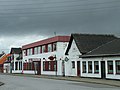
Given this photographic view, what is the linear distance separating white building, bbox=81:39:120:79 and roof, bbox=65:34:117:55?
2.20 metres

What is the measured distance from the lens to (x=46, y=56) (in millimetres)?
61500

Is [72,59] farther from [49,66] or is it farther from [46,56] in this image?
[46,56]

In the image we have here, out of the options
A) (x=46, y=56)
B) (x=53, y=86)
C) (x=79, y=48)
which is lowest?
(x=53, y=86)

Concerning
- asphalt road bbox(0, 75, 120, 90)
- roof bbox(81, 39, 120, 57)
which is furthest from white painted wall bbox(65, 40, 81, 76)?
asphalt road bbox(0, 75, 120, 90)

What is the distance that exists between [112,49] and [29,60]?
3704 cm

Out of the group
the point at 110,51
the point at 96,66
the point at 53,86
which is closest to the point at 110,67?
the point at 110,51

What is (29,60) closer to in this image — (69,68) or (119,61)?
(69,68)

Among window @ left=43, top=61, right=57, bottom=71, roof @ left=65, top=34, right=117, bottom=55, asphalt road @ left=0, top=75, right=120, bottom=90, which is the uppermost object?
roof @ left=65, top=34, right=117, bottom=55

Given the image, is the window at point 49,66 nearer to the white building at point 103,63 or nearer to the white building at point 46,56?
the white building at point 46,56

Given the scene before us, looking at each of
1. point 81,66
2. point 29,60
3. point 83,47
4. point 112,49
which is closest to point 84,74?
point 81,66

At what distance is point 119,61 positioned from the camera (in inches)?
1371

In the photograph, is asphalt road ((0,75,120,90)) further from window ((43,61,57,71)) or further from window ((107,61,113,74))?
window ((43,61,57,71))

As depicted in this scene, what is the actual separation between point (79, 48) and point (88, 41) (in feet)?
8.60

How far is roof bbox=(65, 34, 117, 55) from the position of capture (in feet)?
147
